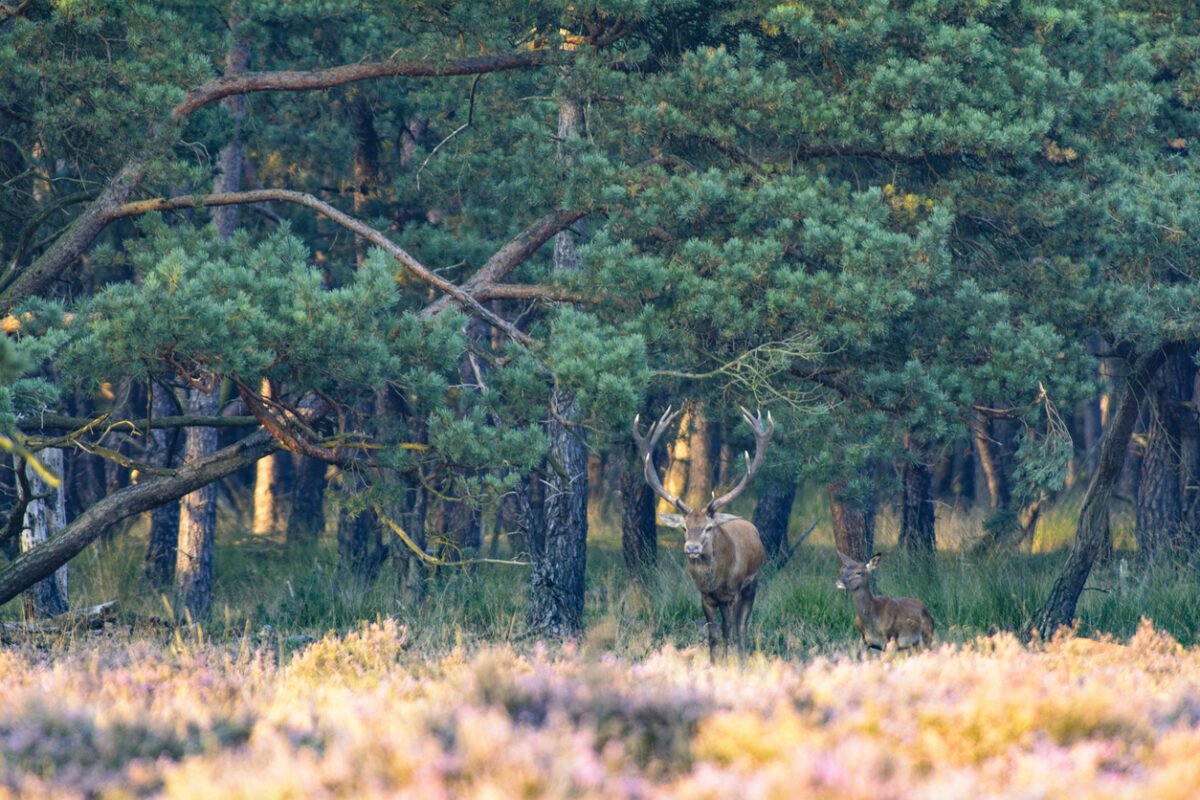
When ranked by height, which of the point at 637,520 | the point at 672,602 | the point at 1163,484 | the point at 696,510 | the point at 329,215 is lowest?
the point at 637,520

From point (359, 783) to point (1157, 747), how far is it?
9.63ft

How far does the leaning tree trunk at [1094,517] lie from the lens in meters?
11.1

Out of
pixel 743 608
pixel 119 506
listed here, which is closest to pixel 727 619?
pixel 743 608

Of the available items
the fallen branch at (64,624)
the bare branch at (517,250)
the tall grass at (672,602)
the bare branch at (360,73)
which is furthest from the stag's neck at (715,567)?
the fallen branch at (64,624)

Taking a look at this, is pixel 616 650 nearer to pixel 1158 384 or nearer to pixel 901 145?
pixel 901 145

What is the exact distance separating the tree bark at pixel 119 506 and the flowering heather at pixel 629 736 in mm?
4384

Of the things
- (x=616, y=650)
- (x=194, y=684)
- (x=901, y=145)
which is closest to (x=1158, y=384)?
(x=901, y=145)

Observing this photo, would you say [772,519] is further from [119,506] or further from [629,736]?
[629,736]

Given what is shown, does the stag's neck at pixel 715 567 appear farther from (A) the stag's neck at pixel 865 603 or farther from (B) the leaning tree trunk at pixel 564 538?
(B) the leaning tree trunk at pixel 564 538

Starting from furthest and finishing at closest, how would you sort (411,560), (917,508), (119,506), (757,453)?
(917,508)
(411,560)
(757,453)
(119,506)

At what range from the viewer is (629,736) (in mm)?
4422

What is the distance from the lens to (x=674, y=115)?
11.5 meters

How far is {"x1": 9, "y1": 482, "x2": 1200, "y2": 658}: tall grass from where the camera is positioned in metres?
11.6

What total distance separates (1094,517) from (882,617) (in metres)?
2.56
